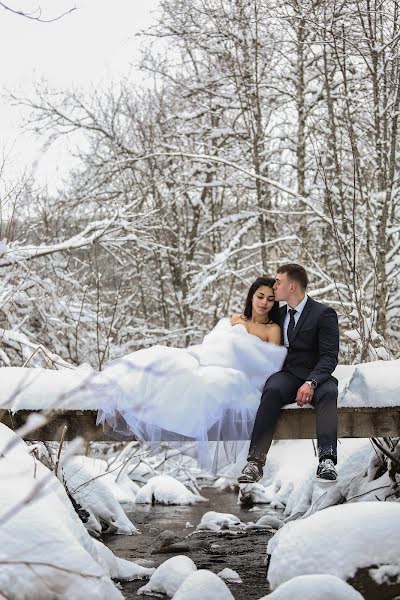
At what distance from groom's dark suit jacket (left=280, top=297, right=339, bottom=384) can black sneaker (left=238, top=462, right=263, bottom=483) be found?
0.78 metres

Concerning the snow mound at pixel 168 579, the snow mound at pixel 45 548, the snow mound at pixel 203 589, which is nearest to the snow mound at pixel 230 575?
the snow mound at pixel 168 579

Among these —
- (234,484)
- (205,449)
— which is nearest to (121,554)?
(205,449)

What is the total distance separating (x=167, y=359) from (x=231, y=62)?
Answer: 8.38 meters

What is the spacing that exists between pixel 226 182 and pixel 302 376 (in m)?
8.48

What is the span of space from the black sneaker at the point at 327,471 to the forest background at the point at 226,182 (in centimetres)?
171

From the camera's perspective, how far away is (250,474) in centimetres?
535

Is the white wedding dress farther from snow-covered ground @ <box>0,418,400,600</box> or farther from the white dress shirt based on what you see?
snow-covered ground @ <box>0,418,400,600</box>

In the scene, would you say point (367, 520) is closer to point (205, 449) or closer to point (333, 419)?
point (333, 419)

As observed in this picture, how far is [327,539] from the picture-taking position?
15.2 ft

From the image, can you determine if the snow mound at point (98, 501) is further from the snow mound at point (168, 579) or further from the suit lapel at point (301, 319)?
the suit lapel at point (301, 319)

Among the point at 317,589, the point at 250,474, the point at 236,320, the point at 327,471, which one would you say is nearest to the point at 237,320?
the point at 236,320

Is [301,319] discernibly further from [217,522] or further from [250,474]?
[217,522]

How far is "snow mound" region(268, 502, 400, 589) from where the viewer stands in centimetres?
446

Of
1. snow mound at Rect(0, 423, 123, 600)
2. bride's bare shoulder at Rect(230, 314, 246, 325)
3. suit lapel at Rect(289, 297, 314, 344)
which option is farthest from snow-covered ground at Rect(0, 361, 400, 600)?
bride's bare shoulder at Rect(230, 314, 246, 325)
